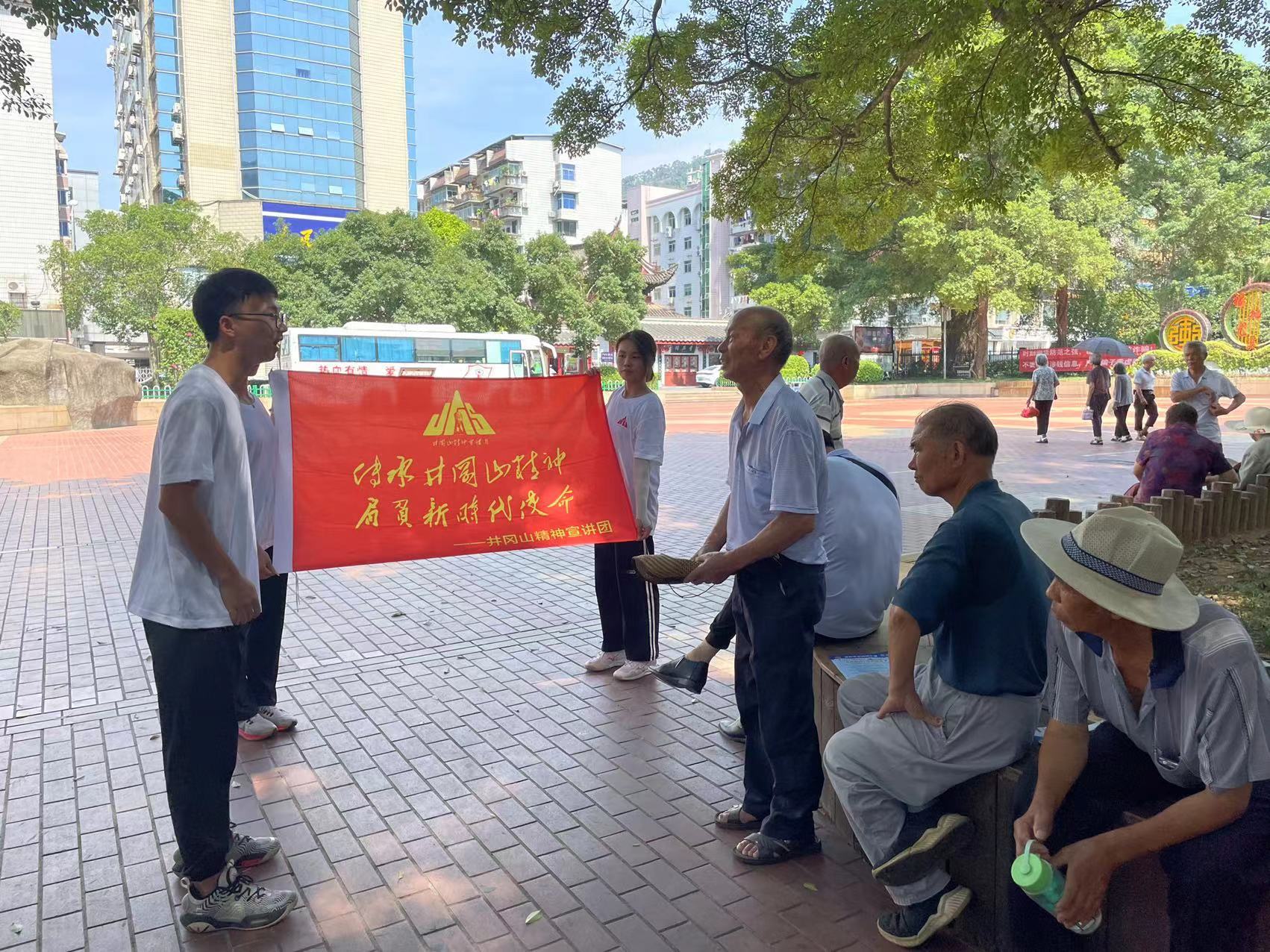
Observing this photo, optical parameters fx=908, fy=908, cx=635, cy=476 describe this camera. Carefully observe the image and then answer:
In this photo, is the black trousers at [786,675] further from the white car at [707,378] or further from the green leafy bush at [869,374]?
the white car at [707,378]

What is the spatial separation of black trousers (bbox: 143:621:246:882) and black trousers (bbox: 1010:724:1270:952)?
91.2 inches

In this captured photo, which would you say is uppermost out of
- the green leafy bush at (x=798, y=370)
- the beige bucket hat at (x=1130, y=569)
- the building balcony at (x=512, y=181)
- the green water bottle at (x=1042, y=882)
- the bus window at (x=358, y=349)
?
the building balcony at (x=512, y=181)

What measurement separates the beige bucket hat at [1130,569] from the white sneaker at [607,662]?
10.9 feet

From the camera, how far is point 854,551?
3.53 metres

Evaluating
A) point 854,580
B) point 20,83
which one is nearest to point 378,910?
point 854,580

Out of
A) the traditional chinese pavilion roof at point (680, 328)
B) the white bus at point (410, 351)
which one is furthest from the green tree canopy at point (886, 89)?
the traditional chinese pavilion roof at point (680, 328)

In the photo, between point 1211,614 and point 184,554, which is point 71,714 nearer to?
point 184,554

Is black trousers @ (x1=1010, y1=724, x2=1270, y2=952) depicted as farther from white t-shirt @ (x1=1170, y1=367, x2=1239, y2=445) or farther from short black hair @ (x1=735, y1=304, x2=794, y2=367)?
white t-shirt @ (x1=1170, y1=367, x2=1239, y2=445)

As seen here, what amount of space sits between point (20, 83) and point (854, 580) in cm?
586

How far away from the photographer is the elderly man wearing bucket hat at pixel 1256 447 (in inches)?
258

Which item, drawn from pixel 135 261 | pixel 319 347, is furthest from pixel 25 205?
pixel 319 347

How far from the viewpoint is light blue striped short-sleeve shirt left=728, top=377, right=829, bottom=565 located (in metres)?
2.89

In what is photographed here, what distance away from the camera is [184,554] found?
8.70ft

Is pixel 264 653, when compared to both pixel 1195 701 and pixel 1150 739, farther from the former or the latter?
pixel 1195 701
